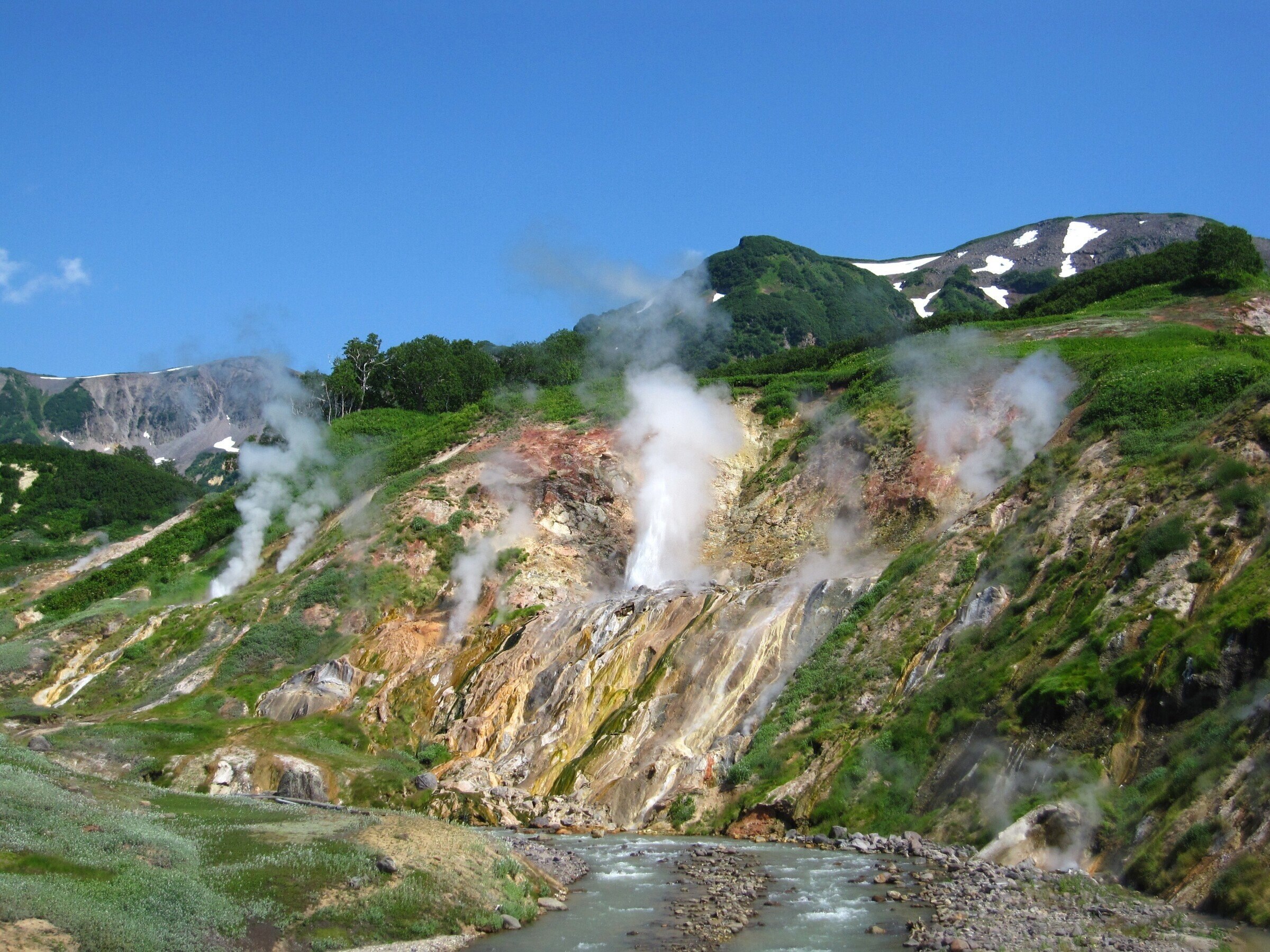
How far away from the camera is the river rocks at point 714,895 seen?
15617 mm

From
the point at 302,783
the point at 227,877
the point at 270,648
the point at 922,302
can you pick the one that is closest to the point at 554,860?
the point at 227,877

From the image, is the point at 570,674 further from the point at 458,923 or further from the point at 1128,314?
the point at 1128,314

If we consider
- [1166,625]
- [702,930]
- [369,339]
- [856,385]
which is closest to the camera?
[702,930]

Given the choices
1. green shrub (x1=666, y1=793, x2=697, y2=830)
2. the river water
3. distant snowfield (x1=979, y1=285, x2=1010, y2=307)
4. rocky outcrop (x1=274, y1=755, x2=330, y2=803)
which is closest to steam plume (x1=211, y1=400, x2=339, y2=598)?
rocky outcrop (x1=274, y1=755, x2=330, y2=803)

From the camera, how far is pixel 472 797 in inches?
1190

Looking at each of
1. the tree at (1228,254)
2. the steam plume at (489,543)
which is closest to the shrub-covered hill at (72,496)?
the steam plume at (489,543)

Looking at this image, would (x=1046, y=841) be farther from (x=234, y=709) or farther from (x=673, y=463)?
(x=673, y=463)

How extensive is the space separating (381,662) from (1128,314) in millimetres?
38371

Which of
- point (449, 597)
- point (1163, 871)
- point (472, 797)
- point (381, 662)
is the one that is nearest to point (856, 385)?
point (449, 597)

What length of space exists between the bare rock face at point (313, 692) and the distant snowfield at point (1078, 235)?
15567cm

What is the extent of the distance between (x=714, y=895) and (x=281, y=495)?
48445mm

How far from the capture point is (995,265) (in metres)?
174

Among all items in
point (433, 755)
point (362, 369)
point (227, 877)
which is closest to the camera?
point (227, 877)

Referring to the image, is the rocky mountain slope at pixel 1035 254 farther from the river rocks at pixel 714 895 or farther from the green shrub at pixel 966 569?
the river rocks at pixel 714 895
